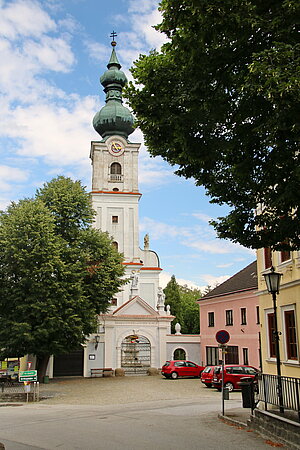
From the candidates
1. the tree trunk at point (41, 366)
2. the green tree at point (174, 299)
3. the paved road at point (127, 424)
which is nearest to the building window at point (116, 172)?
the tree trunk at point (41, 366)

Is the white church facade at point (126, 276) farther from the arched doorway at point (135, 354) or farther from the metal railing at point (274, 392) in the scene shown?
the metal railing at point (274, 392)

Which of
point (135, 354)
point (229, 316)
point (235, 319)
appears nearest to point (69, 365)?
point (135, 354)

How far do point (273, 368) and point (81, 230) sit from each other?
19063 millimetres

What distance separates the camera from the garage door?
34.5 meters

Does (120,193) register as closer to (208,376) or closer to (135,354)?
(135,354)

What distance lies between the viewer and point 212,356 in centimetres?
3738

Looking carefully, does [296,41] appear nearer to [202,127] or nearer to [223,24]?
[223,24]

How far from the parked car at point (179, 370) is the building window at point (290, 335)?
18515mm

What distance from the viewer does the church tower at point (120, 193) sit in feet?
158

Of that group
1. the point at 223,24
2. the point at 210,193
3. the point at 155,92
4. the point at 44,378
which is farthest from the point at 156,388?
the point at 223,24

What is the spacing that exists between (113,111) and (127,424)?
4230 cm

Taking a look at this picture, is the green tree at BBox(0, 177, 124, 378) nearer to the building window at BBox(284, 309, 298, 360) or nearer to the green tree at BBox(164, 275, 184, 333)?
the building window at BBox(284, 309, 298, 360)

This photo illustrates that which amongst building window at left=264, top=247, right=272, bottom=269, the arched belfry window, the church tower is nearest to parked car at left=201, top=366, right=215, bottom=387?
building window at left=264, top=247, right=272, bottom=269

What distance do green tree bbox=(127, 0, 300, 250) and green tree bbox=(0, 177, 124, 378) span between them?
19125 mm
